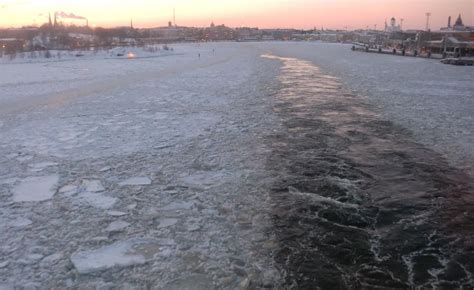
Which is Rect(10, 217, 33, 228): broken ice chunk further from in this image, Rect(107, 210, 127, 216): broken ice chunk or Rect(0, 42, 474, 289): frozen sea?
Rect(107, 210, 127, 216): broken ice chunk

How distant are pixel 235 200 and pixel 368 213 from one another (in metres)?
1.81

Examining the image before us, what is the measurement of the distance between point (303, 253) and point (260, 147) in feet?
14.1

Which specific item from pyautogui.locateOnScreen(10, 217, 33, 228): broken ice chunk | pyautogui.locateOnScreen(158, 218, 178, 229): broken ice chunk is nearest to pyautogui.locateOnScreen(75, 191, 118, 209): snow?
pyautogui.locateOnScreen(10, 217, 33, 228): broken ice chunk

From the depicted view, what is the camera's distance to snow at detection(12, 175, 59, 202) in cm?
609

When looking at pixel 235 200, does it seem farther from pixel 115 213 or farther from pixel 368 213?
pixel 368 213

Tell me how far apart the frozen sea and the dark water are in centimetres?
2

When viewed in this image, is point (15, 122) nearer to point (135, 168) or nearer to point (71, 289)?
point (135, 168)

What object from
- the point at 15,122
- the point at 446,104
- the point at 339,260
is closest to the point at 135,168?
the point at 339,260

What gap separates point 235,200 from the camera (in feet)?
19.9

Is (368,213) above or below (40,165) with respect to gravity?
below

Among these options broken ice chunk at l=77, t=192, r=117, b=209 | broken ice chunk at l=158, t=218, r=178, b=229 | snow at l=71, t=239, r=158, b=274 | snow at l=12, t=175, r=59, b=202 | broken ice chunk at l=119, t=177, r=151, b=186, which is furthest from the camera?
broken ice chunk at l=119, t=177, r=151, b=186

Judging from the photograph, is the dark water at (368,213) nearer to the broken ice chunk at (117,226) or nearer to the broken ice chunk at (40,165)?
the broken ice chunk at (117,226)

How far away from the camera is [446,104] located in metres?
15.0

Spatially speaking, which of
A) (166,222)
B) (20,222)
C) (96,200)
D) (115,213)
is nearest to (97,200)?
(96,200)
